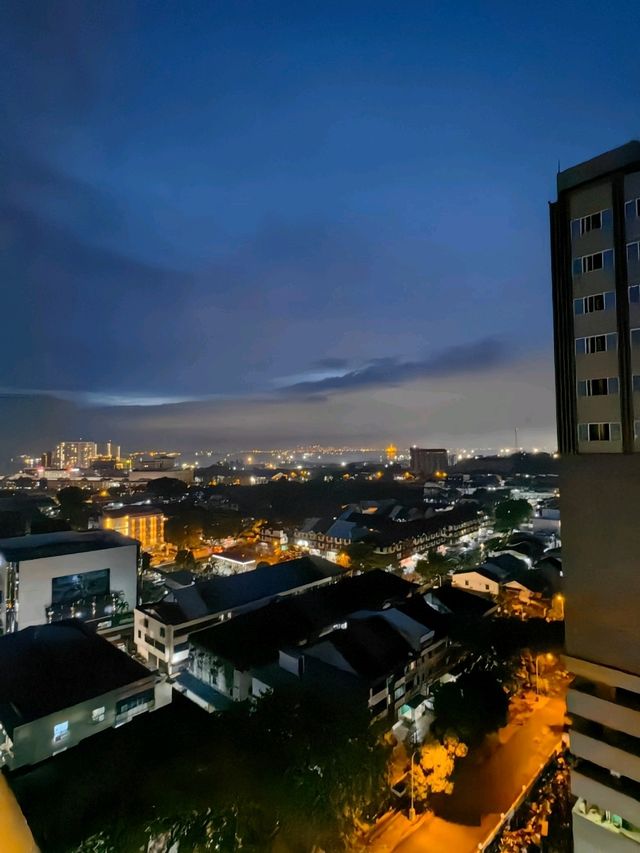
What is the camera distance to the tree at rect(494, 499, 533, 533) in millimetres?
22934

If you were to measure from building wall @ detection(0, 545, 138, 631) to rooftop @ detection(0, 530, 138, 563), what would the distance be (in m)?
0.18

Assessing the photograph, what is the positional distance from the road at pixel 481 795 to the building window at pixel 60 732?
519 centimetres

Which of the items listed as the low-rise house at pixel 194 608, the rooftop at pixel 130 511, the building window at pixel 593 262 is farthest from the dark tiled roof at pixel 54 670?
the rooftop at pixel 130 511

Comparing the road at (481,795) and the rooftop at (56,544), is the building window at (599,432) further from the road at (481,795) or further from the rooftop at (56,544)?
the rooftop at (56,544)

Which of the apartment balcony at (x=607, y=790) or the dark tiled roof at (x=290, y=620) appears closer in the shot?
the apartment balcony at (x=607, y=790)

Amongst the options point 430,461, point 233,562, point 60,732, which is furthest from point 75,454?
point 60,732

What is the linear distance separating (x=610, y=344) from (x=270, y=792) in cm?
613

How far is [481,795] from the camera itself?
680cm

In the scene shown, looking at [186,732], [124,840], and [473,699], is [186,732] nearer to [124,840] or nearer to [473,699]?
[124,840]

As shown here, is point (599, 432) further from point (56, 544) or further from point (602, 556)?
point (56, 544)

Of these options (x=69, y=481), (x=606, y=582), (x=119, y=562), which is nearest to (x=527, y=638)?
(x=606, y=582)

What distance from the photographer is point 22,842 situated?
136 centimetres

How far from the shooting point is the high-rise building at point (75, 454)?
3204 inches

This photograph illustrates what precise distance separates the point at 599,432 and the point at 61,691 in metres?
9.18
